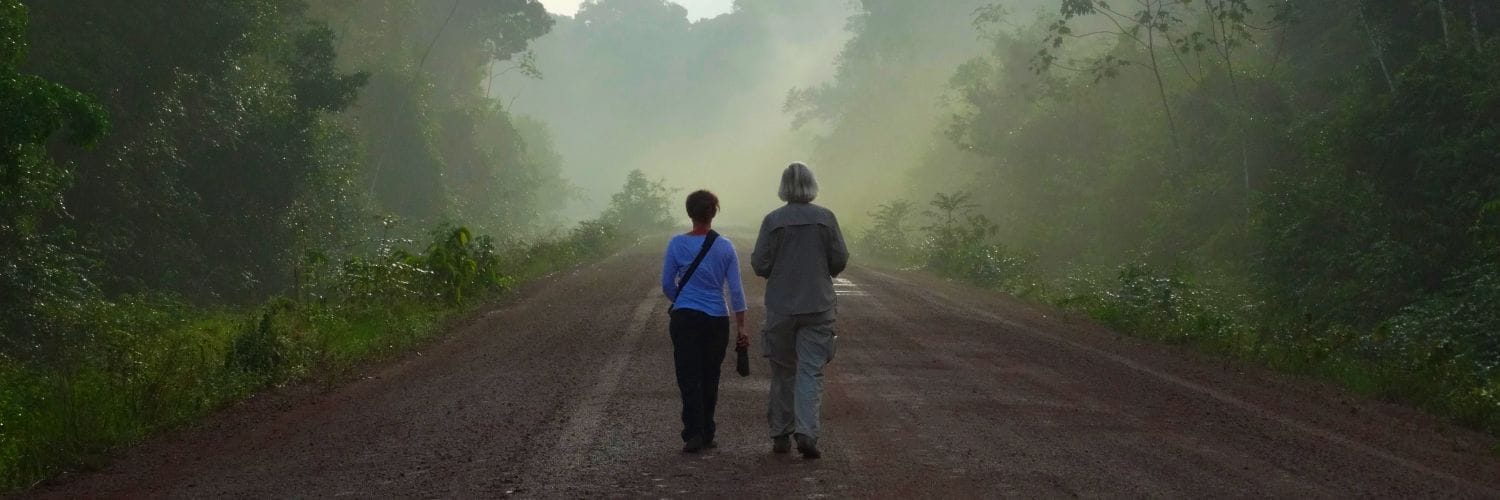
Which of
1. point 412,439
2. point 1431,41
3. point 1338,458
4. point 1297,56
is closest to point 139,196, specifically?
point 412,439

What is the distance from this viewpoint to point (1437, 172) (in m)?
17.4

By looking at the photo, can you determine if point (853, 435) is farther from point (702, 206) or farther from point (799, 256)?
point (702, 206)

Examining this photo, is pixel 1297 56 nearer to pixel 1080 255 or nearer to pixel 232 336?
pixel 1080 255

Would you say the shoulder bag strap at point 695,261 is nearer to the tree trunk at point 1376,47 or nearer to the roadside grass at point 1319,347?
the roadside grass at point 1319,347

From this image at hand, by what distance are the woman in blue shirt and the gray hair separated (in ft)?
1.47

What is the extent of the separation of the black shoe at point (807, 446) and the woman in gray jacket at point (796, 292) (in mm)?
52

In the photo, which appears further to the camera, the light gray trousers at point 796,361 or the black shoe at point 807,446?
the light gray trousers at point 796,361

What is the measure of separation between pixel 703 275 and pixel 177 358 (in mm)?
5800

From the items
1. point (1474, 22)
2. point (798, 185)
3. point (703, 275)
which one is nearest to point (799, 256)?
point (798, 185)

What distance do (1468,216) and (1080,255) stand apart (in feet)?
56.2

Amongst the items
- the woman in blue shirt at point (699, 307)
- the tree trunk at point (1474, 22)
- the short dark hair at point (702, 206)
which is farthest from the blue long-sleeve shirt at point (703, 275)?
the tree trunk at point (1474, 22)

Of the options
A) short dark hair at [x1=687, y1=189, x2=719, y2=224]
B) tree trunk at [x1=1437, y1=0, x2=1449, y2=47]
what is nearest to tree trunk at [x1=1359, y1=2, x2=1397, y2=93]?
tree trunk at [x1=1437, y1=0, x2=1449, y2=47]

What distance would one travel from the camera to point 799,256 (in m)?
7.49

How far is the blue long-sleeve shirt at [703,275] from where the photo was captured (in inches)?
299
